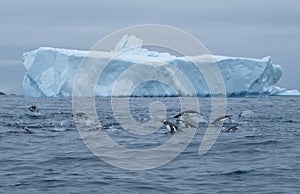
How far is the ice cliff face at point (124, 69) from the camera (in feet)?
164

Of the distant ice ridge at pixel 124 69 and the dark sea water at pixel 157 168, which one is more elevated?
the distant ice ridge at pixel 124 69

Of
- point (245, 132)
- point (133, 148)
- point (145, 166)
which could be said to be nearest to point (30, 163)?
point (145, 166)

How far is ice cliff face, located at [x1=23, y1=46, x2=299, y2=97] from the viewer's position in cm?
4984

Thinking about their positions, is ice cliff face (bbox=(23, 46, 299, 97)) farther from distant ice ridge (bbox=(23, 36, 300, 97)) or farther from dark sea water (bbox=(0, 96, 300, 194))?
dark sea water (bbox=(0, 96, 300, 194))

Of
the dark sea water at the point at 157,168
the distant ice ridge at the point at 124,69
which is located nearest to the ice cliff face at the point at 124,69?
the distant ice ridge at the point at 124,69

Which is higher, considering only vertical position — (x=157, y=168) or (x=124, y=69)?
(x=124, y=69)

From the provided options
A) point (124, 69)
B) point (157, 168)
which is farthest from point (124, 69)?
point (157, 168)

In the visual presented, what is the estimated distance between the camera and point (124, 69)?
168 feet

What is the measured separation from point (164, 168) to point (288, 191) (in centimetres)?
281

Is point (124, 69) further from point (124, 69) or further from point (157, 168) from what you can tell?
point (157, 168)

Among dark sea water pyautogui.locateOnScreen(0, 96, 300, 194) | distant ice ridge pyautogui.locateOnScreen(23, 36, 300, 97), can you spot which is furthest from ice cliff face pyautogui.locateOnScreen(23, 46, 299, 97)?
dark sea water pyautogui.locateOnScreen(0, 96, 300, 194)

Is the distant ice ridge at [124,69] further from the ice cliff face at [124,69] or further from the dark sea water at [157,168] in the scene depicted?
the dark sea water at [157,168]

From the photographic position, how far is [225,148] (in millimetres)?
13922

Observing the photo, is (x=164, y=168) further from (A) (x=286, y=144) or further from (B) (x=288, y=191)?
(A) (x=286, y=144)
